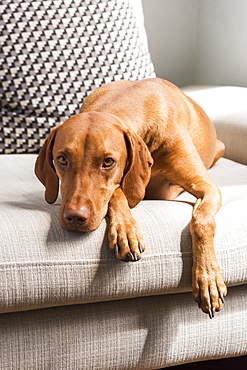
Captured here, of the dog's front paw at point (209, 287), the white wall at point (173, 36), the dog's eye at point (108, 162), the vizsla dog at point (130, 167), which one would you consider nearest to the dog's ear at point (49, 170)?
the vizsla dog at point (130, 167)

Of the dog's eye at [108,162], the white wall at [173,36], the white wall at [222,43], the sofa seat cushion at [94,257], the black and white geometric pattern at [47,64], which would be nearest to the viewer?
the sofa seat cushion at [94,257]

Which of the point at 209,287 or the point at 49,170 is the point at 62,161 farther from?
the point at 209,287

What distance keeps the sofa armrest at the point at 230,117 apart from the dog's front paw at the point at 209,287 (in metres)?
0.99

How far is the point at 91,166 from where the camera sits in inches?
49.5

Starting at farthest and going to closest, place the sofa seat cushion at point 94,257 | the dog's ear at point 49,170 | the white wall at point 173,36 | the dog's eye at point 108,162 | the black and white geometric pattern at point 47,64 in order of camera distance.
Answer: the white wall at point 173,36
the black and white geometric pattern at point 47,64
the dog's ear at point 49,170
the dog's eye at point 108,162
the sofa seat cushion at point 94,257

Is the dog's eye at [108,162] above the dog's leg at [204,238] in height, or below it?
above

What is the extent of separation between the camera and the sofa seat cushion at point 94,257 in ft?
3.81

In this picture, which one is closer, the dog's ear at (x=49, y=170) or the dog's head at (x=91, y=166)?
the dog's head at (x=91, y=166)

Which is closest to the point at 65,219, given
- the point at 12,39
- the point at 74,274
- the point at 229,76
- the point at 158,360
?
the point at 74,274

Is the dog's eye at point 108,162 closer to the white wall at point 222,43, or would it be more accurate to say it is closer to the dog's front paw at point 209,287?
the dog's front paw at point 209,287

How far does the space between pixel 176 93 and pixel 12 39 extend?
74 cm

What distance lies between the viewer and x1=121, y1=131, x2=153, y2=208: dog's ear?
1.37 meters

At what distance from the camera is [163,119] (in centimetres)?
156

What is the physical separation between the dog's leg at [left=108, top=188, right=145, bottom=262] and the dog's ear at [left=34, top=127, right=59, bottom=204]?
0.63 ft
